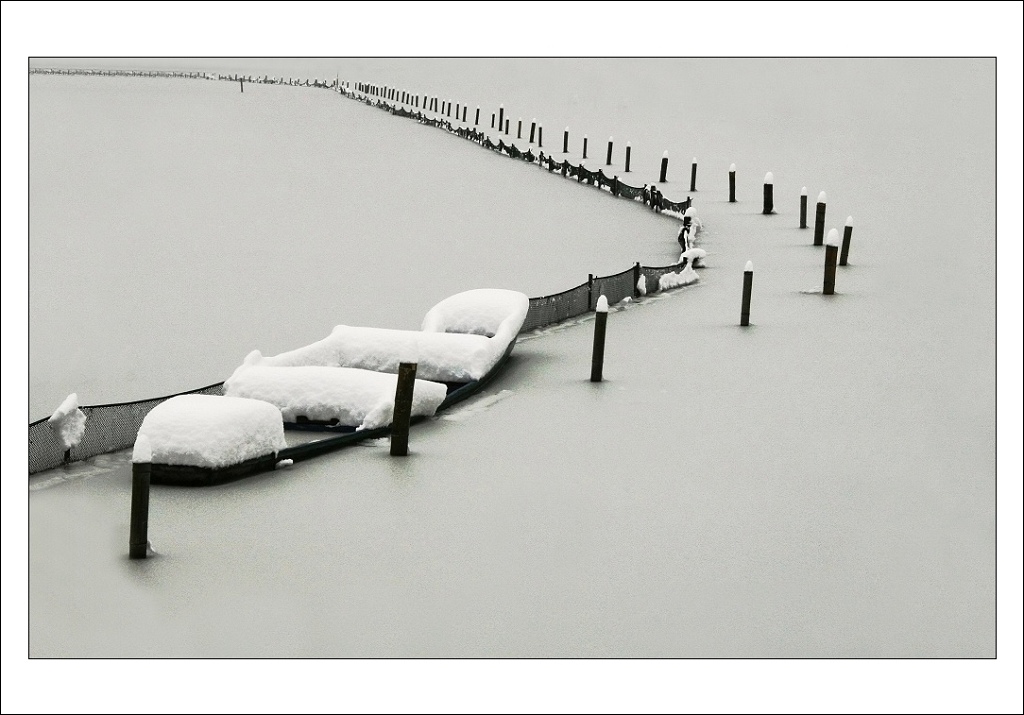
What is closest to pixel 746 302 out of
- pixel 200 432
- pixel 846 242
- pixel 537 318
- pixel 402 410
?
pixel 537 318

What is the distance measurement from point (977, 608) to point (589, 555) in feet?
10.2

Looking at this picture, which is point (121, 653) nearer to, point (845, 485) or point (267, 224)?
point (845, 485)

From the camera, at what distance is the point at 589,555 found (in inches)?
415

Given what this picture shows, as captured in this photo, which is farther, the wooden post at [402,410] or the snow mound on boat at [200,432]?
the wooden post at [402,410]

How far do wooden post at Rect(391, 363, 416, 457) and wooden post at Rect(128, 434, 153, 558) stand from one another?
3.60m

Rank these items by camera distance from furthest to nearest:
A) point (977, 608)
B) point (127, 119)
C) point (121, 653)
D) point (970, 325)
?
point (127, 119) < point (970, 325) < point (977, 608) < point (121, 653)

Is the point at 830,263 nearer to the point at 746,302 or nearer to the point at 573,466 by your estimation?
the point at 746,302

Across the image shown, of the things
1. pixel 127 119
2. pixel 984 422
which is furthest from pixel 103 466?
pixel 127 119

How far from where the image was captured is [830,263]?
2380 cm

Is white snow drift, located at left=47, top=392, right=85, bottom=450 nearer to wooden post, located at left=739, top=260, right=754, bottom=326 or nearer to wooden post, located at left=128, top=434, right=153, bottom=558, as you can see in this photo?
wooden post, located at left=128, top=434, right=153, bottom=558

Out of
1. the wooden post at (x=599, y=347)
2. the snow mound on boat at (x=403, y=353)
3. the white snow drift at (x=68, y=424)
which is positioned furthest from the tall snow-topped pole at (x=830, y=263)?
the white snow drift at (x=68, y=424)

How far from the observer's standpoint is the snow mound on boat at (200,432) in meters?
11.9

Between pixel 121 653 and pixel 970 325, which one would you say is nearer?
pixel 121 653

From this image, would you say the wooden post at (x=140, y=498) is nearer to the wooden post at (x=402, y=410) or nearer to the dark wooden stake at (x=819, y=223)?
the wooden post at (x=402, y=410)
